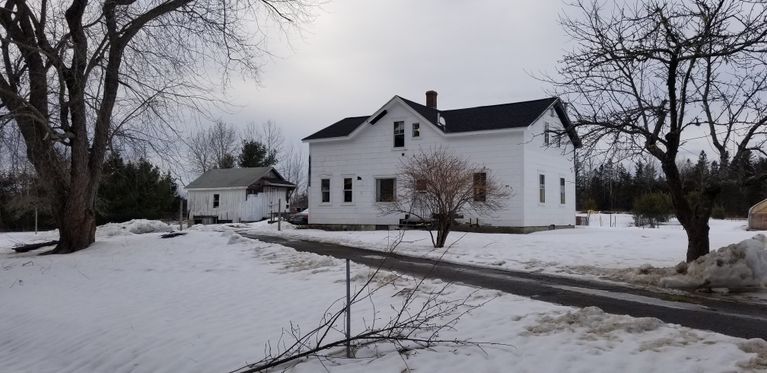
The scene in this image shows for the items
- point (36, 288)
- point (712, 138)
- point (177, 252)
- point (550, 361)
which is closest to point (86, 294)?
point (36, 288)

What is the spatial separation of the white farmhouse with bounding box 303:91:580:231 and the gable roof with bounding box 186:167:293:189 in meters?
14.3

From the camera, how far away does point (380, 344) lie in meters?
5.75

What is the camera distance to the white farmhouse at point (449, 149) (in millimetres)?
23594

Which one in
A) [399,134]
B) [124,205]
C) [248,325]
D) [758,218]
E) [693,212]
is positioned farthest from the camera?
[124,205]

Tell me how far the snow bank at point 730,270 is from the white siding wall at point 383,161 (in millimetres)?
13529

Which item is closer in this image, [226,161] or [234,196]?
[234,196]

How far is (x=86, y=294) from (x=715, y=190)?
469 inches

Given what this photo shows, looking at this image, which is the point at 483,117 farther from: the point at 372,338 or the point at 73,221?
the point at 372,338

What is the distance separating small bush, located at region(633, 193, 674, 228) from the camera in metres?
35.1

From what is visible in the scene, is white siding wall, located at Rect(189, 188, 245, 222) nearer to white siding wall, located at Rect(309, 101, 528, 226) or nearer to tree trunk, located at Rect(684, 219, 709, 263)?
white siding wall, located at Rect(309, 101, 528, 226)

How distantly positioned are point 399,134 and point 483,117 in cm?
396

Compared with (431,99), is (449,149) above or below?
below

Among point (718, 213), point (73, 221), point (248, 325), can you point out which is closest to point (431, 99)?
point (73, 221)

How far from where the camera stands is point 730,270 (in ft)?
30.8
